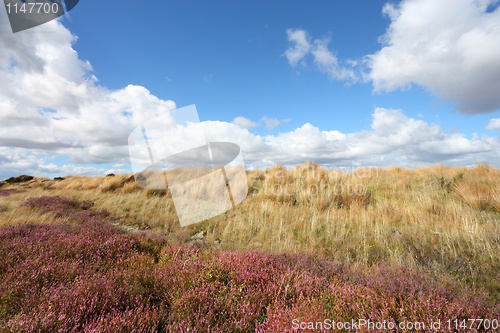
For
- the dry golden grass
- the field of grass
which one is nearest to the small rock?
the field of grass

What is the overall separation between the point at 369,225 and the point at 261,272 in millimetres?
4019

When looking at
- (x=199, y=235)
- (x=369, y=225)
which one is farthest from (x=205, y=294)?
Answer: (x=369, y=225)

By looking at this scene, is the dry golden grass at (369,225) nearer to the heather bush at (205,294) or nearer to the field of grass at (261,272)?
the field of grass at (261,272)

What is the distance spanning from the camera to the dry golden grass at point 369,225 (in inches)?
152

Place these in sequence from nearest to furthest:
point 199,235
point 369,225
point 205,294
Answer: point 205,294, point 369,225, point 199,235

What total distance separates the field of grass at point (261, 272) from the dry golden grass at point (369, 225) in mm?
40

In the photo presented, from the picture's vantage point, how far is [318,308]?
6.85ft

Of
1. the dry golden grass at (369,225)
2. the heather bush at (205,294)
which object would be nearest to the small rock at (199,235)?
the dry golden grass at (369,225)

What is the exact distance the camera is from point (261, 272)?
2.90 metres

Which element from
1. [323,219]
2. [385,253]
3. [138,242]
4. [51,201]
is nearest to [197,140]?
[138,242]

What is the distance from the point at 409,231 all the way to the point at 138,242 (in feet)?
19.9

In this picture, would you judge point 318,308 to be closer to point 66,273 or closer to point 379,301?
point 379,301

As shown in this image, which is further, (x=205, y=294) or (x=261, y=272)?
(x=261, y=272)

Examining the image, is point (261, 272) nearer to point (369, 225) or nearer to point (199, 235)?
point (199, 235)
